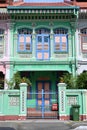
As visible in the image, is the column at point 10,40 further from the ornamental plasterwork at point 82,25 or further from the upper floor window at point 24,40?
the ornamental plasterwork at point 82,25

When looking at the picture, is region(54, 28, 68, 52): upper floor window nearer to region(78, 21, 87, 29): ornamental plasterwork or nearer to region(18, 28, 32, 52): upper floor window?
region(78, 21, 87, 29): ornamental plasterwork

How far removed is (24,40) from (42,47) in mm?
1686

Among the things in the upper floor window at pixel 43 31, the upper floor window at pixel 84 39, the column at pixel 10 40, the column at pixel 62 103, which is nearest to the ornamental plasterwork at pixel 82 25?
the upper floor window at pixel 84 39

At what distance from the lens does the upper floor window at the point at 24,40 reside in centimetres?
2603

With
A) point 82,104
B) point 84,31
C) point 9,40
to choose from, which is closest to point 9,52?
point 9,40

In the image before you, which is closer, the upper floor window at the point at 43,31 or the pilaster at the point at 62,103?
the pilaster at the point at 62,103

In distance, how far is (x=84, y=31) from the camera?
26.4 meters

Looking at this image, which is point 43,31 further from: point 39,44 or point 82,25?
point 82,25

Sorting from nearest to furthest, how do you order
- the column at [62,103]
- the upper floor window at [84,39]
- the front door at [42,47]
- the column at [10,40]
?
the column at [62,103], the column at [10,40], the front door at [42,47], the upper floor window at [84,39]

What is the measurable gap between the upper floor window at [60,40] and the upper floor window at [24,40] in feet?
7.43

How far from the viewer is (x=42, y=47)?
85.5ft

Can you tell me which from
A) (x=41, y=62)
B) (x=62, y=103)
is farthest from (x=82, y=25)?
(x=62, y=103)

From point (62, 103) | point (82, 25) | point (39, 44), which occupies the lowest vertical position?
point (62, 103)

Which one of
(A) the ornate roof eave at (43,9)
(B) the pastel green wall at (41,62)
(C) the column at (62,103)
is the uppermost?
(A) the ornate roof eave at (43,9)
